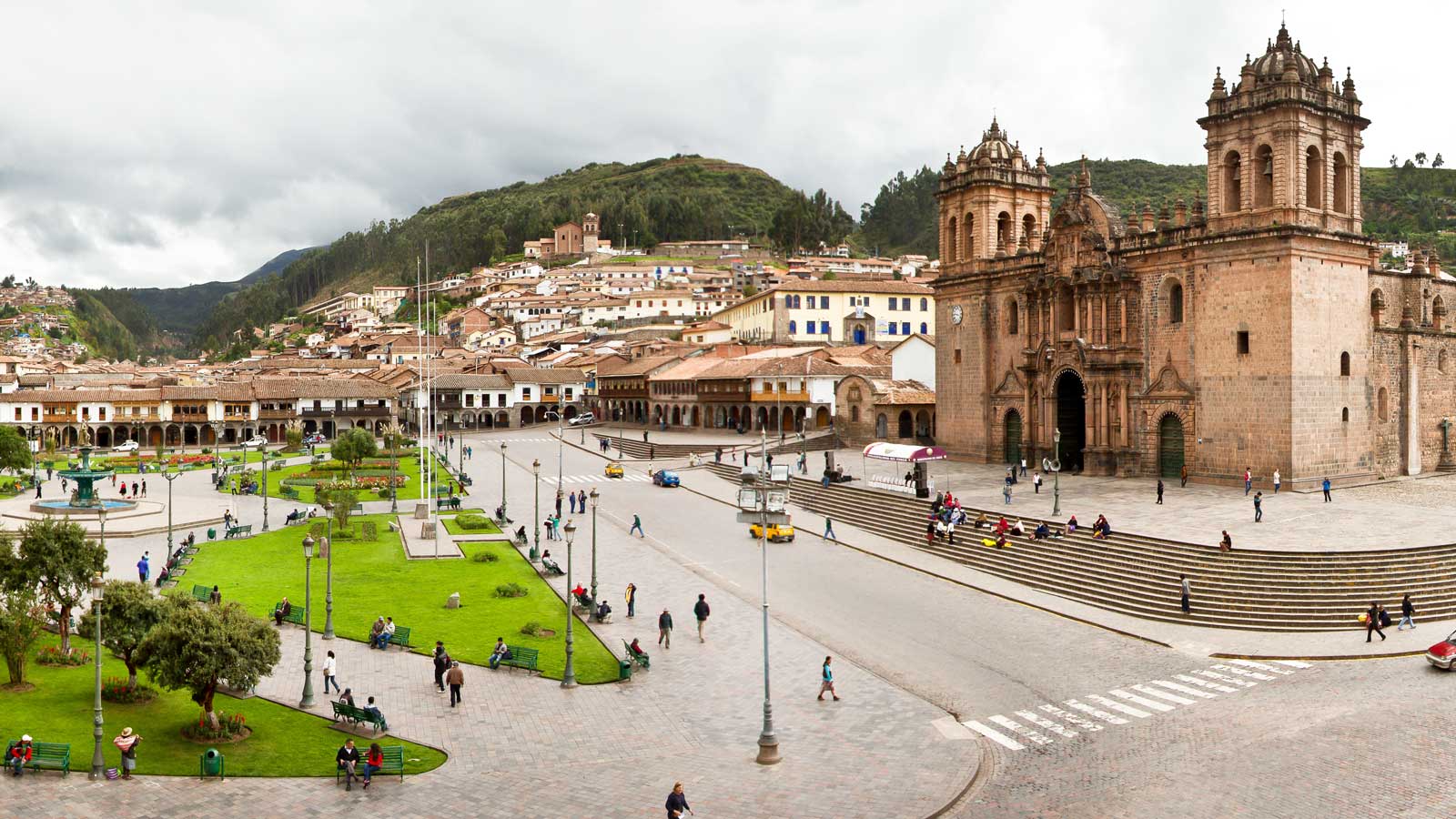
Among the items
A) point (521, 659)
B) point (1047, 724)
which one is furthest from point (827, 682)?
point (521, 659)

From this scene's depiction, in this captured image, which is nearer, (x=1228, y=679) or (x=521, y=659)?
(x=1228, y=679)

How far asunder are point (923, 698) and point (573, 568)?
1529 cm

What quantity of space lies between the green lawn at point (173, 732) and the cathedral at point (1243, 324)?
31021 millimetres

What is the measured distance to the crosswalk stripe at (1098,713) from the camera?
19.3m

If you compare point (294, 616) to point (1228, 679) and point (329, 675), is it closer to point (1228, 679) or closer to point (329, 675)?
point (329, 675)

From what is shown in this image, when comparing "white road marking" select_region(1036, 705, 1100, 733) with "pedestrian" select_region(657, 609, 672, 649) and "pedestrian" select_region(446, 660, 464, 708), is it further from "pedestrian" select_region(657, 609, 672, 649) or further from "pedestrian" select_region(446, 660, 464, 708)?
"pedestrian" select_region(446, 660, 464, 708)

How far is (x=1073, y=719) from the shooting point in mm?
19531

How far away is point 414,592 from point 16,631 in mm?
10890

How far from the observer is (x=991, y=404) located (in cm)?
5062

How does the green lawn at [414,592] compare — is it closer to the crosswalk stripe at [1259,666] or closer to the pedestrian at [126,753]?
the pedestrian at [126,753]

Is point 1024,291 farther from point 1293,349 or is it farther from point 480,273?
point 480,273

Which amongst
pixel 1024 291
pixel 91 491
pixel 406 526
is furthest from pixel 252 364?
pixel 1024 291

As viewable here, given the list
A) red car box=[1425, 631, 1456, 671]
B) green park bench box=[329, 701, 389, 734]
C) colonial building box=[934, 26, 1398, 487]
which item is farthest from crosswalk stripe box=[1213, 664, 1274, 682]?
colonial building box=[934, 26, 1398, 487]

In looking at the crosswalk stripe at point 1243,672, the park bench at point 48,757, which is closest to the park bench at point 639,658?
the park bench at point 48,757
